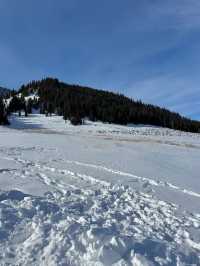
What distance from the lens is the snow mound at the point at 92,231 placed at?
26.3ft

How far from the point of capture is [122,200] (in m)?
13.5

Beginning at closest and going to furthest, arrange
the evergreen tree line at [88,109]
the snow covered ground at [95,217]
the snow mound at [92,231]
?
the snow mound at [92,231], the snow covered ground at [95,217], the evergreen tree line at [88,109]

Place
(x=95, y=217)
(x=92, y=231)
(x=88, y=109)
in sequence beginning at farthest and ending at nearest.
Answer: (x=88, y=109)
(x=95, y=217)
(x=92, y=231)

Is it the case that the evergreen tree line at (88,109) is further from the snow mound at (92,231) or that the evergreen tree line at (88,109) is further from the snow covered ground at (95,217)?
the snow mound at (92,231)

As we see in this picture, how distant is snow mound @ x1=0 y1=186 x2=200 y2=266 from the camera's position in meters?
8.01

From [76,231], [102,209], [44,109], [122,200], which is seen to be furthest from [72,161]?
[44,109]

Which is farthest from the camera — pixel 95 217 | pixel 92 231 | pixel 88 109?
pixel 88 109

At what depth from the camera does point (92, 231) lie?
9352 mm

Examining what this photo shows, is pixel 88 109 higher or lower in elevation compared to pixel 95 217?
higher

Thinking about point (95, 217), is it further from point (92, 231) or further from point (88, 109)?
point (88, 109)

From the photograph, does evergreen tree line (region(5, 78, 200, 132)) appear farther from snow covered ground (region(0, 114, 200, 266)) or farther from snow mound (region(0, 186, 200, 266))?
snow mound (region(0, 186, 200, 266))

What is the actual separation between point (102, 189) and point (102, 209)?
3169 millimetres

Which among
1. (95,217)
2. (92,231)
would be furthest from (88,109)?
(92,231)

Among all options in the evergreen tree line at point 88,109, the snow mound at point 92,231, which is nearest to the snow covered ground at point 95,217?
the snow mound at point 92,231
